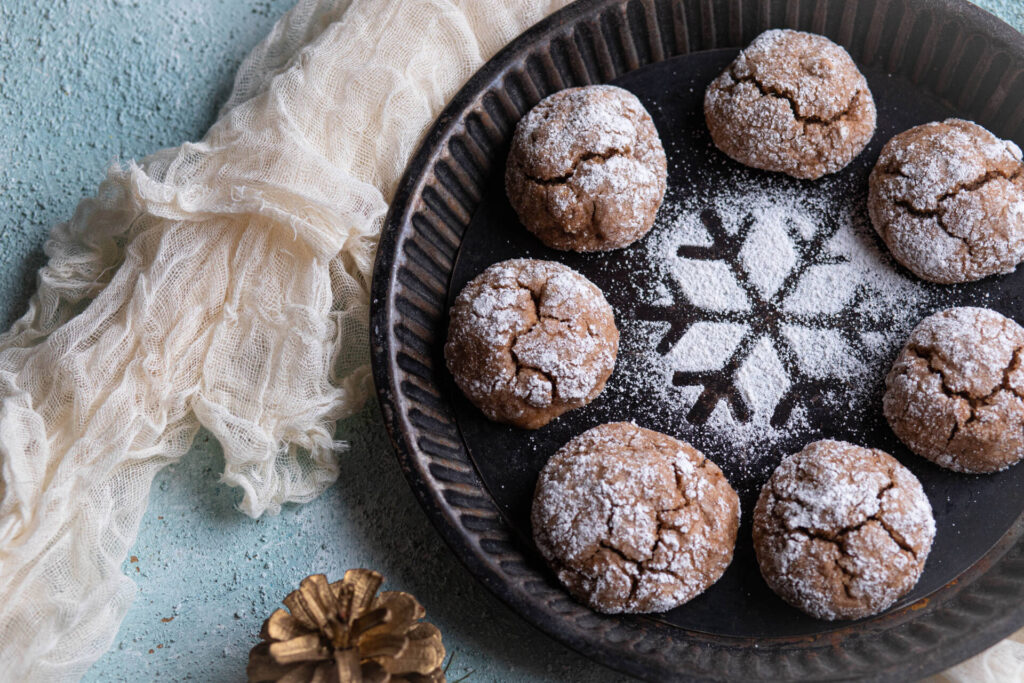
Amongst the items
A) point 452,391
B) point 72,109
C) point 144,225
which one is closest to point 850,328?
point 452,391

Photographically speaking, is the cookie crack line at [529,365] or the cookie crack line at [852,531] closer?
the cookie crack line at [852,531]

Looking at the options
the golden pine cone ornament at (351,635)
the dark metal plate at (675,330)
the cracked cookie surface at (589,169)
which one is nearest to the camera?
the golden pine cone ornament at (351,635)

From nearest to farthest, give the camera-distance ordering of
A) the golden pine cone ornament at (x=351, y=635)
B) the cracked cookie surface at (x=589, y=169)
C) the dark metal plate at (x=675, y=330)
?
the golden pine cone ornament at (x=351, y=635) → the dark metal plate at (x=675, y=330) → the cracked cookie surface at (x=589, y=169)

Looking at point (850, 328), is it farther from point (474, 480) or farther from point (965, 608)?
point (474, 480)

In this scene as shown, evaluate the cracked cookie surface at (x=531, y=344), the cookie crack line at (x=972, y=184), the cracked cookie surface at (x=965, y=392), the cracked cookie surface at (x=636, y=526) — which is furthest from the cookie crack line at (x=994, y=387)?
the cracked cookie surface at (x=531, y=344)

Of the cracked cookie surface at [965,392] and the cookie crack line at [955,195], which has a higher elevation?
the cookie crack line at [955,195]

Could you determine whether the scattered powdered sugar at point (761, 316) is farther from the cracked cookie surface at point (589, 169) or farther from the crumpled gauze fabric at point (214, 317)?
the crumpled gauze fabric at point (214, 317)
